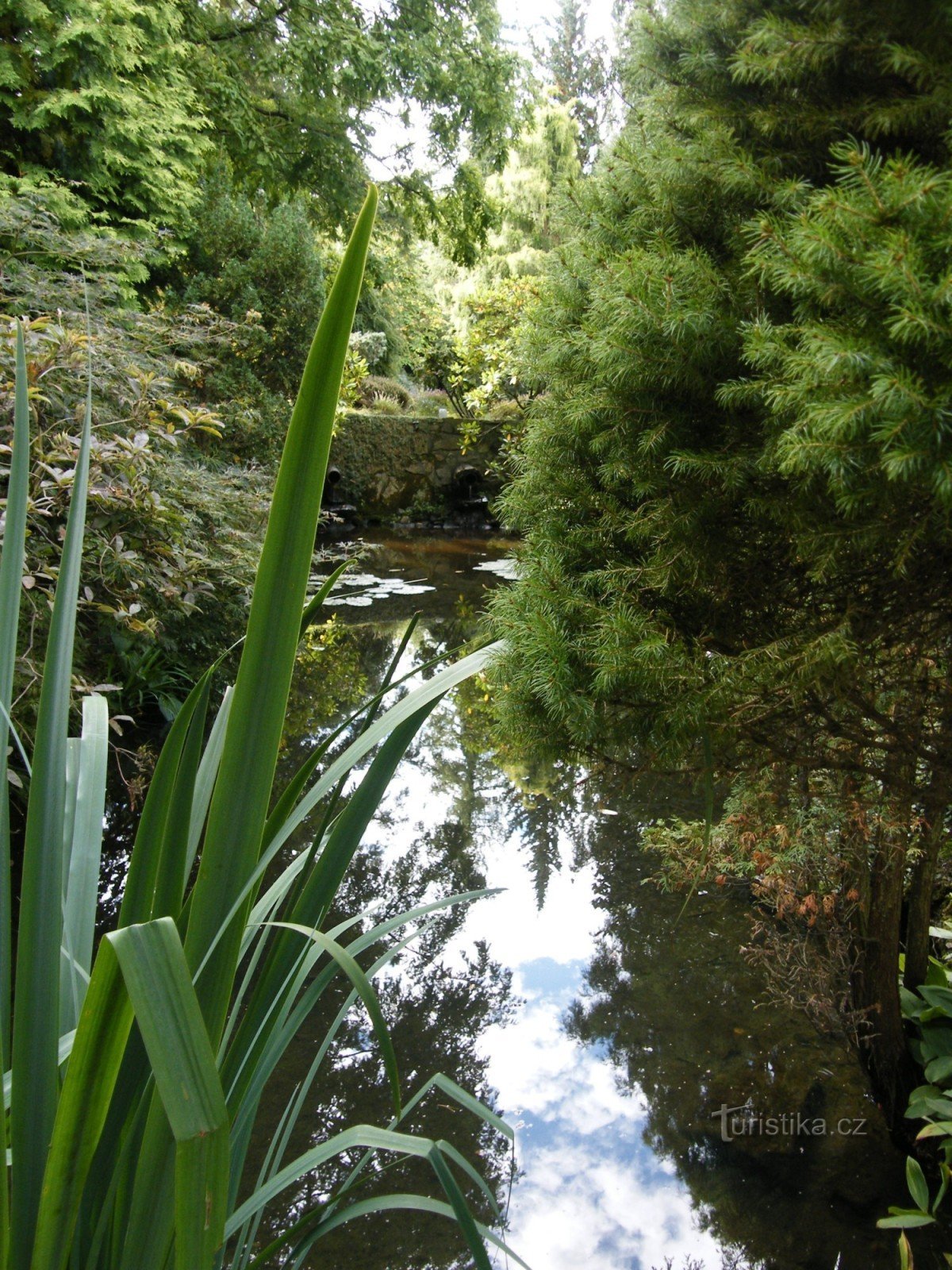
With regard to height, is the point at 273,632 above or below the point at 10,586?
below

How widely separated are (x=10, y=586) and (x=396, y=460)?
39.9ft

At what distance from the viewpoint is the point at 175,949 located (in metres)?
0.55

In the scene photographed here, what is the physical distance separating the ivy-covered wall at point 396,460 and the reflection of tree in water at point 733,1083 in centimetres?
1004

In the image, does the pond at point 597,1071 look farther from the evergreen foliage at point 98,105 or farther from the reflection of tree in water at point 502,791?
the evergreen foliage at point 98,105

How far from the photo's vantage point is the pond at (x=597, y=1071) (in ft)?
5.82

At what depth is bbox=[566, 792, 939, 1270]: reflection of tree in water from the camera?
5.87 ft

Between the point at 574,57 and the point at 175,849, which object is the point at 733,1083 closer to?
the point at 175,849

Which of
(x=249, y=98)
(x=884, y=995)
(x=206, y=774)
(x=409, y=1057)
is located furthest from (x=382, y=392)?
(x=206, y=774)

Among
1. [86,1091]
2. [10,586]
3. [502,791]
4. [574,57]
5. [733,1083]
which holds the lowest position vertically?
[733,1083]

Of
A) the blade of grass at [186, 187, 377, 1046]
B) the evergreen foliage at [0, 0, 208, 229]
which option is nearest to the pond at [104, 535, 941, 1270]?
the blade of grass at [186, 187, 377, 1046]

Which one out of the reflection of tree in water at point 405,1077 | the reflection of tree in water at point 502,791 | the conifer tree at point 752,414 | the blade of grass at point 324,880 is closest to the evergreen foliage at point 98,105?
the reflection of tree in water at point 502,791

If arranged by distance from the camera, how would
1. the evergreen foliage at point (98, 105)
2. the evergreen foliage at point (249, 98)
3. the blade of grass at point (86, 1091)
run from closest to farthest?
the blade of grass at point (86, 1091) < the evergreen foliage at point (98, 105) < the evergreen foliage at point (249, 98)

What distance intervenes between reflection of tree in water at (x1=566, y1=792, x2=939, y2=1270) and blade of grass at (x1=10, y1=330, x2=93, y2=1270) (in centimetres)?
150

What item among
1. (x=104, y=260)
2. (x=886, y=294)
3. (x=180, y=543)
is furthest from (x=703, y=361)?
(x=104, y=260)
